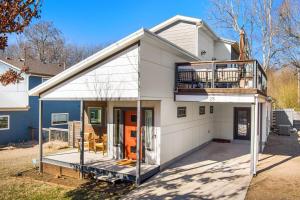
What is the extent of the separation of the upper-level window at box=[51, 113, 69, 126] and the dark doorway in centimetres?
1402

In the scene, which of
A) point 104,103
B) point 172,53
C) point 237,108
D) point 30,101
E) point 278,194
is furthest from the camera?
point 30,101

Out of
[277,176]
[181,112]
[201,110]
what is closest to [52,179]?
[181,112]

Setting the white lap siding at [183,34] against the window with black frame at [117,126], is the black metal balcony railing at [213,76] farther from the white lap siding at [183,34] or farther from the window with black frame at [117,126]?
the white lap siding at [183,34]

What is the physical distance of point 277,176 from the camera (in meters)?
9.38

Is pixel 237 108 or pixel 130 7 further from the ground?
pixel 130 7

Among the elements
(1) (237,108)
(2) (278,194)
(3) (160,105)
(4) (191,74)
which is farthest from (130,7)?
(2) (278,194)

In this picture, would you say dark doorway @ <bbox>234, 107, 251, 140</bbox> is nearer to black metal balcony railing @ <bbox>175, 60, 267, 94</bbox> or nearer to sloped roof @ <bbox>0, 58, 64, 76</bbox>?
black metal balcony railing @ <bbox>175, 60, 267, 94</bbox>

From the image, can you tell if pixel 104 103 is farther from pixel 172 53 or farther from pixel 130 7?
Result: pixel 130 7

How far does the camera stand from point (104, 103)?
12.4 meters

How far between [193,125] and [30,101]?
1289 cm

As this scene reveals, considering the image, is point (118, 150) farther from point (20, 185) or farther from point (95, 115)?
point (20, 185)

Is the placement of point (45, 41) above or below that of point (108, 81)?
above

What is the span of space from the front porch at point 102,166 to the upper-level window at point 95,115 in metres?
2.06

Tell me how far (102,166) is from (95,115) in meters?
3.98
